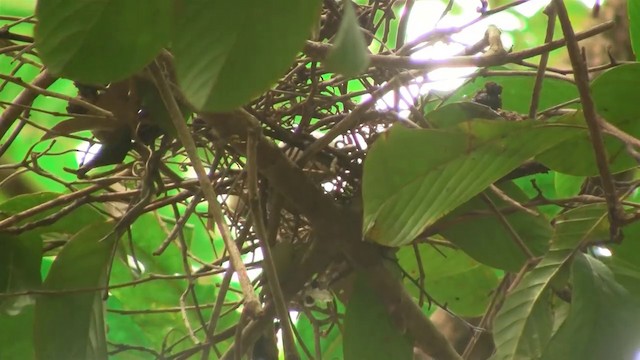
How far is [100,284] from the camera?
592 millimetres

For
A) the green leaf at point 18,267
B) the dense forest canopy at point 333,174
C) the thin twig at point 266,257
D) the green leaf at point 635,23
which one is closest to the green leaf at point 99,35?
the dense forest canopy at point 333,174

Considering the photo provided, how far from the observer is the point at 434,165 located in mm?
458

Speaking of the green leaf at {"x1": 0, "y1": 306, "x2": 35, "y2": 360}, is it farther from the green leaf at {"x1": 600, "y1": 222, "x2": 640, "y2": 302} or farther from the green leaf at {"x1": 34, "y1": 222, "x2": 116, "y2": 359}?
the green leaf at {"x1": 600, "y1": 222, "x2": 640, "y2": 302}

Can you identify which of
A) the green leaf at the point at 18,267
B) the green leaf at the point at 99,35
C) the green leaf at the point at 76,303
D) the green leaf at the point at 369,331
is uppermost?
the green leaf at the point at 99,35

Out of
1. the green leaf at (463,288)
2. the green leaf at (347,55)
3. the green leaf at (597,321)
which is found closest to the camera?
the green leaf at (347,55)

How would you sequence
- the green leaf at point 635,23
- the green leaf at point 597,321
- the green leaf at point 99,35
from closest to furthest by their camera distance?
the green leaf at point 99,35, the green leaf at point 597,321, the green leaf at point 635,23

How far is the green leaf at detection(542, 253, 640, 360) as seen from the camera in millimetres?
491

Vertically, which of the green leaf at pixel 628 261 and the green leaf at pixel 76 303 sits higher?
the green leaf at pixel 76 303

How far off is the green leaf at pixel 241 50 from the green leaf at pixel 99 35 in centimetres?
4

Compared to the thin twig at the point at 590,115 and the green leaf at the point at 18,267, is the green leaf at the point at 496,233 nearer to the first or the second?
the thin twig at the point at 590,115

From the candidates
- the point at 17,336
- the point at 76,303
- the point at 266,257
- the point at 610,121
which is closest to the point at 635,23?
the point at 610,121

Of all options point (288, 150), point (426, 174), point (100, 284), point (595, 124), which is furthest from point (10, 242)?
point (595, 124)

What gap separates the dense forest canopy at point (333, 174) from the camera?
1.25 ft

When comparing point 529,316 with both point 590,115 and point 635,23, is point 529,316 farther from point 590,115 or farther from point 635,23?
point 635,23
